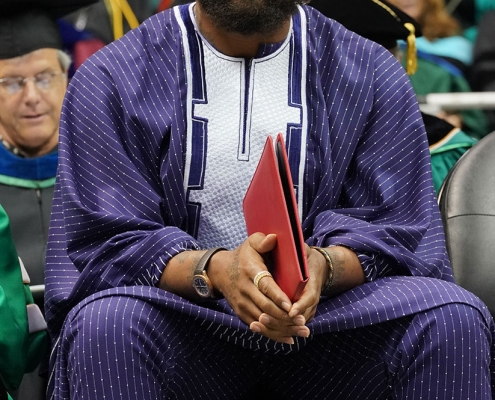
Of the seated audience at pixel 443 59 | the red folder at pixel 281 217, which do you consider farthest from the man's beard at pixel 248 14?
the seated audience at pixel 443 59

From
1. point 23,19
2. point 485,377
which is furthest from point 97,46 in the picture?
point 485,377

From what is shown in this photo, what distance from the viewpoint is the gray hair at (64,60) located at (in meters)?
2.87

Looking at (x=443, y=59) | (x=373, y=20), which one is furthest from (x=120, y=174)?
(x=443, y=59)

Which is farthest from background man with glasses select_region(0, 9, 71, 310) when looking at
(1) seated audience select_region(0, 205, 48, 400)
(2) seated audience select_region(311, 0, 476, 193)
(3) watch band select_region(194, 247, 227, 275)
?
(3) watch band select_region(194, 247, 227, 275)

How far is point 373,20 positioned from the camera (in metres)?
2.65

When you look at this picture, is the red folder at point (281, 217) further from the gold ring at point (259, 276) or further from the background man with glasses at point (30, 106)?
the background man with glasses at point (30, 106)

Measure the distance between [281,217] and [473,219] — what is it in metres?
0.71

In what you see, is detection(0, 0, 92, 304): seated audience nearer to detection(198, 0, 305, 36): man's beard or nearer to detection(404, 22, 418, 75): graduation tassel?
detection(404, 22, 418, 75): graduation tassel

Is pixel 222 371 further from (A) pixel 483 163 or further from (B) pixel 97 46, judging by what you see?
(B) pixel 97 46

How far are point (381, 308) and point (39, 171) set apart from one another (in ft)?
4.26

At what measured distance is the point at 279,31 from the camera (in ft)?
6.54

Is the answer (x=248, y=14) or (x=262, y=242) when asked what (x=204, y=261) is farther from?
(x=248, y=14)

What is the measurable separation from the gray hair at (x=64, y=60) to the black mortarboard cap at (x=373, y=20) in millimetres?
656

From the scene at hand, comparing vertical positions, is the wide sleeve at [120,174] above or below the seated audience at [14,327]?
above
